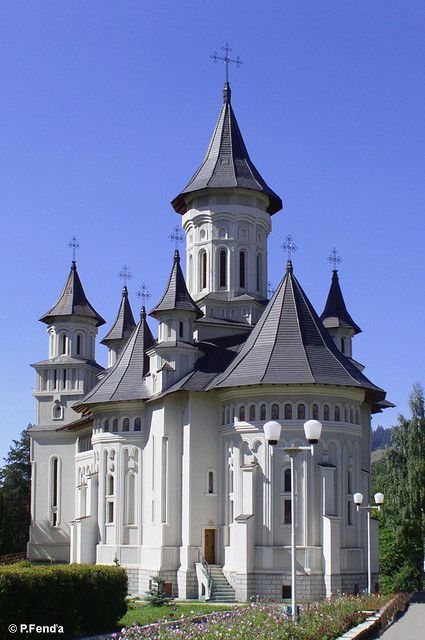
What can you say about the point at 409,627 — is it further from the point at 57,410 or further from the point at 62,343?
the point at 62,343

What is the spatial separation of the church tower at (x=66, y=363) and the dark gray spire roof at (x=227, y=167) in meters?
12.8

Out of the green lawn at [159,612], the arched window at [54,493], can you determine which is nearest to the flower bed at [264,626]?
the green lawn at [159,612]

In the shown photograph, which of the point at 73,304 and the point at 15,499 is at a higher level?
the point at 73,304

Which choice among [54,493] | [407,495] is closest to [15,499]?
[54,493]

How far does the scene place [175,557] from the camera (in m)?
40.8

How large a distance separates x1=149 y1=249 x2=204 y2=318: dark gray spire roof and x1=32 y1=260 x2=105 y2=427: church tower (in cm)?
1759

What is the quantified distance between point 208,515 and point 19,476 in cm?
4030

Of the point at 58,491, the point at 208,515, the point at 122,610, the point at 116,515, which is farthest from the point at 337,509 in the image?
the point at 58,491

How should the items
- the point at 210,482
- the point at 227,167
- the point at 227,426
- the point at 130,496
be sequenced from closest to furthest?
the point at 227,426, the point at 210,482, the point at 130,496, the point at 227,167

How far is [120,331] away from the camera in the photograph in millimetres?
60688

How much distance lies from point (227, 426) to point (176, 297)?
20.1 feet

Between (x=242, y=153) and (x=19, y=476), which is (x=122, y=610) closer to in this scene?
(x=242, y=153)

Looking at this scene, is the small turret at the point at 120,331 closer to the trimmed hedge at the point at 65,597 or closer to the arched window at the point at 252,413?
the arched window at the point at 252,413

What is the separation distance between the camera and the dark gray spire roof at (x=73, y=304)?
60531mm
